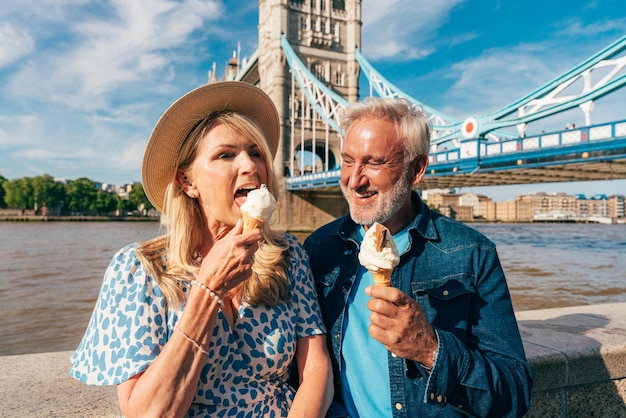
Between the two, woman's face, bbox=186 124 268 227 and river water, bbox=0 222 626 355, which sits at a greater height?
woman's face, bbox=186 124 268 227

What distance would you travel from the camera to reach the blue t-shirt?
1.52 meters

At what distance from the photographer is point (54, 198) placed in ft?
193

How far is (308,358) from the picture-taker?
60.0 inches

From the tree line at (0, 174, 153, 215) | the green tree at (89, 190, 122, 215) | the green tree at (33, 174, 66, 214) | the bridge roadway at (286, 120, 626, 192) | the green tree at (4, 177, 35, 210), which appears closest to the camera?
Result: the bridge roadway at (286, 120, 626, 192)

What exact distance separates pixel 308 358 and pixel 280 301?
0.64 ft

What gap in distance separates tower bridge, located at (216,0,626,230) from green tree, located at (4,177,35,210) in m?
34.2

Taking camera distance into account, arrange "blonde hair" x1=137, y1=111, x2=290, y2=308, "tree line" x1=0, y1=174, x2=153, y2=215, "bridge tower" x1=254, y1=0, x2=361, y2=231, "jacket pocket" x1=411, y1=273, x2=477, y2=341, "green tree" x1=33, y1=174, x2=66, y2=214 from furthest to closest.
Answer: "green tree" x1=33, y1=174, x2=66, y2=214
"tree line" x1=0, y1=174, x2=153, y2=215
"bridge tower" x1=254, y1=0, x2=361, y2=231
"jacket pocket" x1=411, y1=273, x2=477, y2=341
"blonde hair" x1=137, y1=111, x2=290, y2=308

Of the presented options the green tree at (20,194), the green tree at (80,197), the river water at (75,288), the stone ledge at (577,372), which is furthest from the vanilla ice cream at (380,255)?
the green tree at (80,197)

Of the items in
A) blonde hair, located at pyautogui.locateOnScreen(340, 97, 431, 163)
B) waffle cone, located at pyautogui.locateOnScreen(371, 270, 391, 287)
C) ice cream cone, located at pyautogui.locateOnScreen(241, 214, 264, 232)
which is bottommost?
waffle cone, located at pyautogui.locateOnScreen(371, 270, 391, 287)

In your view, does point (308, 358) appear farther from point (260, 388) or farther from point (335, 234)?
point (335, 234)

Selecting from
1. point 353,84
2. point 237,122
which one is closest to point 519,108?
point 353,84

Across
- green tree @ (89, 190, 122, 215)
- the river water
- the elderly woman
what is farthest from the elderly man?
green tree @ (89, 190, 122, 215)

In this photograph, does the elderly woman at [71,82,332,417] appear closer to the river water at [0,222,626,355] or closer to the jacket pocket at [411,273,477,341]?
the jacket pocket at [411,273,477,341]

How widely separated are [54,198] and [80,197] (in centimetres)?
307
